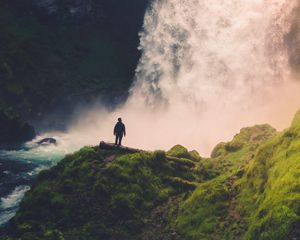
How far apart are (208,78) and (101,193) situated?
30.6 metres

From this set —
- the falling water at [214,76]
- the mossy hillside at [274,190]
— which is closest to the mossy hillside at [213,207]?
the mossy hillside at [274,190]

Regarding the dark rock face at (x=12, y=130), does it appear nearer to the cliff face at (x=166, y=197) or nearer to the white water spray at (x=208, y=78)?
the white water spray at (x=208, y=78)

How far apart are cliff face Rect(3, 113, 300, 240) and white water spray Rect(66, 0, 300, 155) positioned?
2097 cm

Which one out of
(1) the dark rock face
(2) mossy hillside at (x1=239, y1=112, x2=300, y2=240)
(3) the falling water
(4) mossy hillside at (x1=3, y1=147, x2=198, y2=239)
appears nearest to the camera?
(2) mossy hillside at (x1=239, y1=112, x2=300, y2=240)

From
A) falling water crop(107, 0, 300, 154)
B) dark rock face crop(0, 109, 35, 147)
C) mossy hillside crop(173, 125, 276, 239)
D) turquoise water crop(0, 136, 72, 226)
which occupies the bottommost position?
mossy hillside crop(173, 125, 276, 239)

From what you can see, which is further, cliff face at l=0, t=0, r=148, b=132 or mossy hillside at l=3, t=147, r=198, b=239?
cliff face at l=0, t=0, r=148, b=132

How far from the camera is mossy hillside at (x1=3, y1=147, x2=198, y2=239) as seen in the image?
19875 millimetres

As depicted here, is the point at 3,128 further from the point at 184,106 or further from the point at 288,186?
the point at 288,186

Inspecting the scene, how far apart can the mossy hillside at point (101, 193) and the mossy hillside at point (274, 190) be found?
3.81 m

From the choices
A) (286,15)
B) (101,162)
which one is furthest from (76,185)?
(286,15)

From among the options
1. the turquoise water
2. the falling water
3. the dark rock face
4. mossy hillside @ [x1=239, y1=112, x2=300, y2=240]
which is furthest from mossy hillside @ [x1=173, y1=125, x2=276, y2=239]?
the dark rock face

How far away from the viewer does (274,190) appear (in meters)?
16.5

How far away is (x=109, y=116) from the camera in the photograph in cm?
6250

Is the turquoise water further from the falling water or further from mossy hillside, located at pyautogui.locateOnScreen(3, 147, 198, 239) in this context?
the falling water
